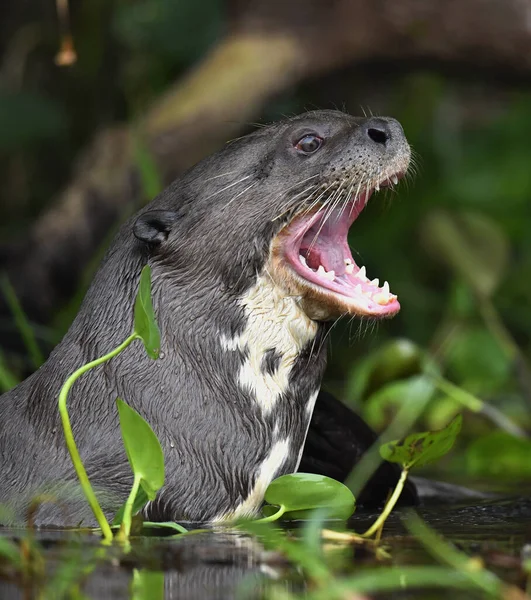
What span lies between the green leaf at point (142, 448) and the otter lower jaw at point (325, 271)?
2.09 ft

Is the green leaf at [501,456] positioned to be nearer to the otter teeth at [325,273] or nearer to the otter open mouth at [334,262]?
the otter open mouth at [334,262]

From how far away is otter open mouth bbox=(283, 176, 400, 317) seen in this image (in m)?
2.64

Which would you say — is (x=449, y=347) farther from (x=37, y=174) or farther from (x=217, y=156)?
(x=37, y=174)

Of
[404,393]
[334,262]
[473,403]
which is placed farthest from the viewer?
[404,393]

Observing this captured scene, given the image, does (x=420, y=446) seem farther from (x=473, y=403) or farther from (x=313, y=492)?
(x=473, y=403)

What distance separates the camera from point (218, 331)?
259 centimetres

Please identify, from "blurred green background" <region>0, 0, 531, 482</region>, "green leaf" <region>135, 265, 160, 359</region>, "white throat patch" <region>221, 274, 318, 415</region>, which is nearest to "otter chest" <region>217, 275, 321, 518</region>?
"white throat patch" <region>221, 274, 318, 415</region>

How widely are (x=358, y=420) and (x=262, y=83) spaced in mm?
2391

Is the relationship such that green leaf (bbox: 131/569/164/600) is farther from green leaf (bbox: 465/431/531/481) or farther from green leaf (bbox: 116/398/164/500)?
green leaf (bbox: 465/431/531/481)

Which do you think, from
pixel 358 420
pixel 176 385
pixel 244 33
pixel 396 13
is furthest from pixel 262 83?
pixel 176 385

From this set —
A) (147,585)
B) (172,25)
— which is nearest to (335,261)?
(147,585)

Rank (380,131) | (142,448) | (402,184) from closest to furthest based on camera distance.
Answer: (142,448) → (380,131) → (402,184)

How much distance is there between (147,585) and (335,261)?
121cm

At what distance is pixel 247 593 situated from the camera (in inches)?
68.5
